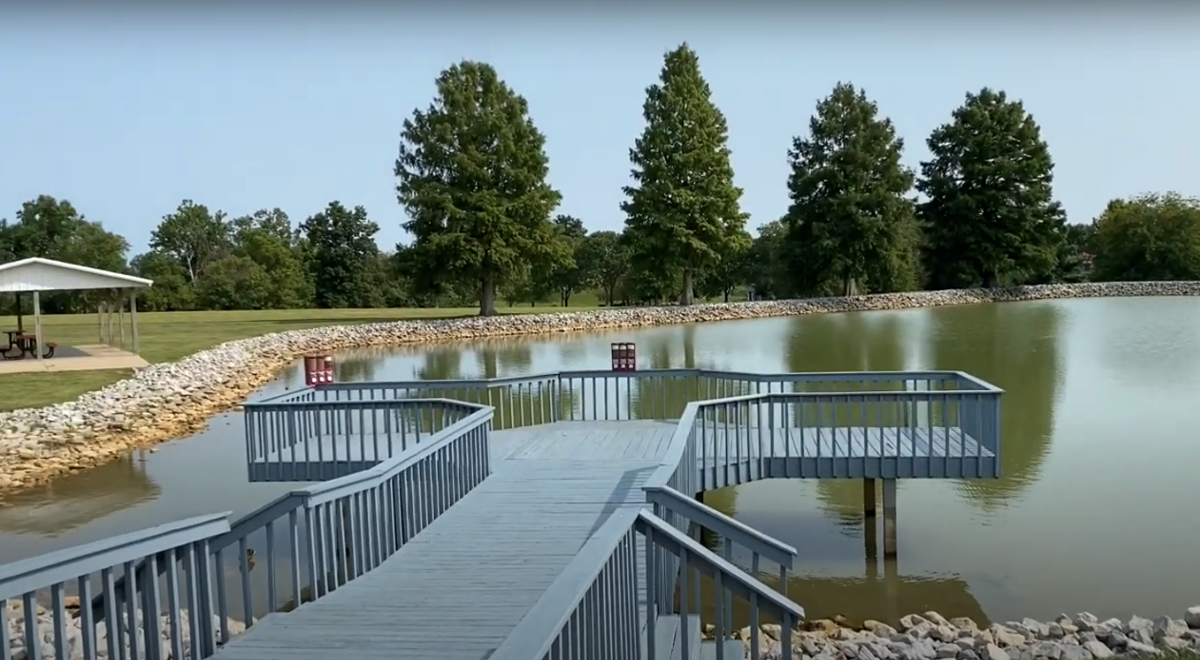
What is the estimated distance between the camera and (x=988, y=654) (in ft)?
20.8

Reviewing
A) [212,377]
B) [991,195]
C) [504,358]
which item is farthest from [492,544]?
[991,195]

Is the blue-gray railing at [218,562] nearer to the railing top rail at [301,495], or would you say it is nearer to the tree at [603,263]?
the railing top rail at [301,495]

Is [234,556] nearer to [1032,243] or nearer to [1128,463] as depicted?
[1128,463]

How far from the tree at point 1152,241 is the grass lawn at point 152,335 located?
159 feet

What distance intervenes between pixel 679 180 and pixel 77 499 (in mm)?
38651

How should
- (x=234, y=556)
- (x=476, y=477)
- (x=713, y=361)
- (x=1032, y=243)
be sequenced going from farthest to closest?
(x=1032, y=243), (x=713, y=361), (x=234, y=556), (x=476, y=477)

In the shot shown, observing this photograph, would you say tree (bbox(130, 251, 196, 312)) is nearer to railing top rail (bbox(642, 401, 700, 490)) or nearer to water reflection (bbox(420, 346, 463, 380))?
water reflection (bbox(420, 346, 463, 380))

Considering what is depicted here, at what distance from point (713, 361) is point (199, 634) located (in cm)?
2352

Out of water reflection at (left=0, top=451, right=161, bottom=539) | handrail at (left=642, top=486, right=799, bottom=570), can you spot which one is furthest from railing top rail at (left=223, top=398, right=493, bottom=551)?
water reflection at (left=0, top=451, right=161, bottom=539)

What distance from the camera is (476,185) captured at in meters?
43.0

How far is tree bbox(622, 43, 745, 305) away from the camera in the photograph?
4788cm

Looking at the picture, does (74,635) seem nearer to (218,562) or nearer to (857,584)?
(218,562)

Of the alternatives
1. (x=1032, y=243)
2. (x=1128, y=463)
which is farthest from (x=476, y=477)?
(x=1032, y=243)

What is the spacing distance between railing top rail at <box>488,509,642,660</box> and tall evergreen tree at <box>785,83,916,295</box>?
4986 centimetres
